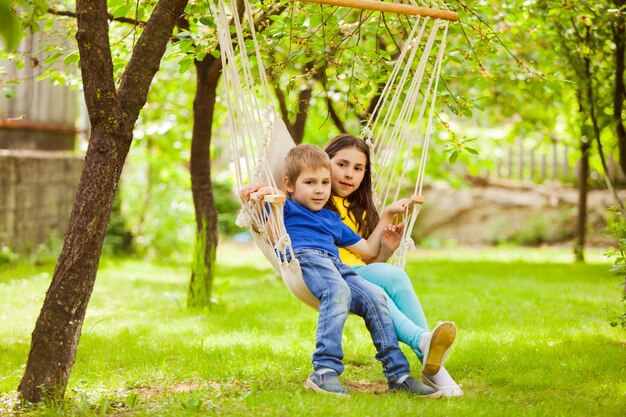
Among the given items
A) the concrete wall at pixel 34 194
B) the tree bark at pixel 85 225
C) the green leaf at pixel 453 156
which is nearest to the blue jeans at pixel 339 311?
the tree bark at pixel 85 225

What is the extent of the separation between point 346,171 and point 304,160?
28 centimetres

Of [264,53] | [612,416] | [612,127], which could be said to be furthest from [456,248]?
[612,416]

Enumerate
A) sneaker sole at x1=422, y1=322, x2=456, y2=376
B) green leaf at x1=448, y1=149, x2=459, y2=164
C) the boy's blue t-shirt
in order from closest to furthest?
sneaker sole at x1=422, y1=322, x2=456, y2=376, the boy's blue t-shirt, green leaf at x1=448, y1=149, x2=459, y2=164

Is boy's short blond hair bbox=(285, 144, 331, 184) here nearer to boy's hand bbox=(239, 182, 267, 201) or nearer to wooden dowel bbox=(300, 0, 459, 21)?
boy's hand bbox=(239, 182, 267, 201)

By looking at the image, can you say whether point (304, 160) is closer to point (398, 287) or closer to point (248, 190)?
point (248, 190)

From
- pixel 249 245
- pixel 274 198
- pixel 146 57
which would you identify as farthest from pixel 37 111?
pixel 274 198

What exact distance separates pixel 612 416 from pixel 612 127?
2.47m

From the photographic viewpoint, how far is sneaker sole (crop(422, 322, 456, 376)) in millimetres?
2177

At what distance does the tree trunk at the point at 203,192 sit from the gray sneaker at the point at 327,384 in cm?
192

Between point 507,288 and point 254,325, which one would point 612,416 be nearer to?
point 254,325

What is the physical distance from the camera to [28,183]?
580cm

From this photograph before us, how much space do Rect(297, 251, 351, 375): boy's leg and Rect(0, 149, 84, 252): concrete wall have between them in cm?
378

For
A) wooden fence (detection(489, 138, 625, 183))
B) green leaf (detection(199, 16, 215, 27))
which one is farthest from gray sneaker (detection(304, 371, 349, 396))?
wooden fence (detection(489, 138, 625, 183))

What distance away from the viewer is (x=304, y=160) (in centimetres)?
259
